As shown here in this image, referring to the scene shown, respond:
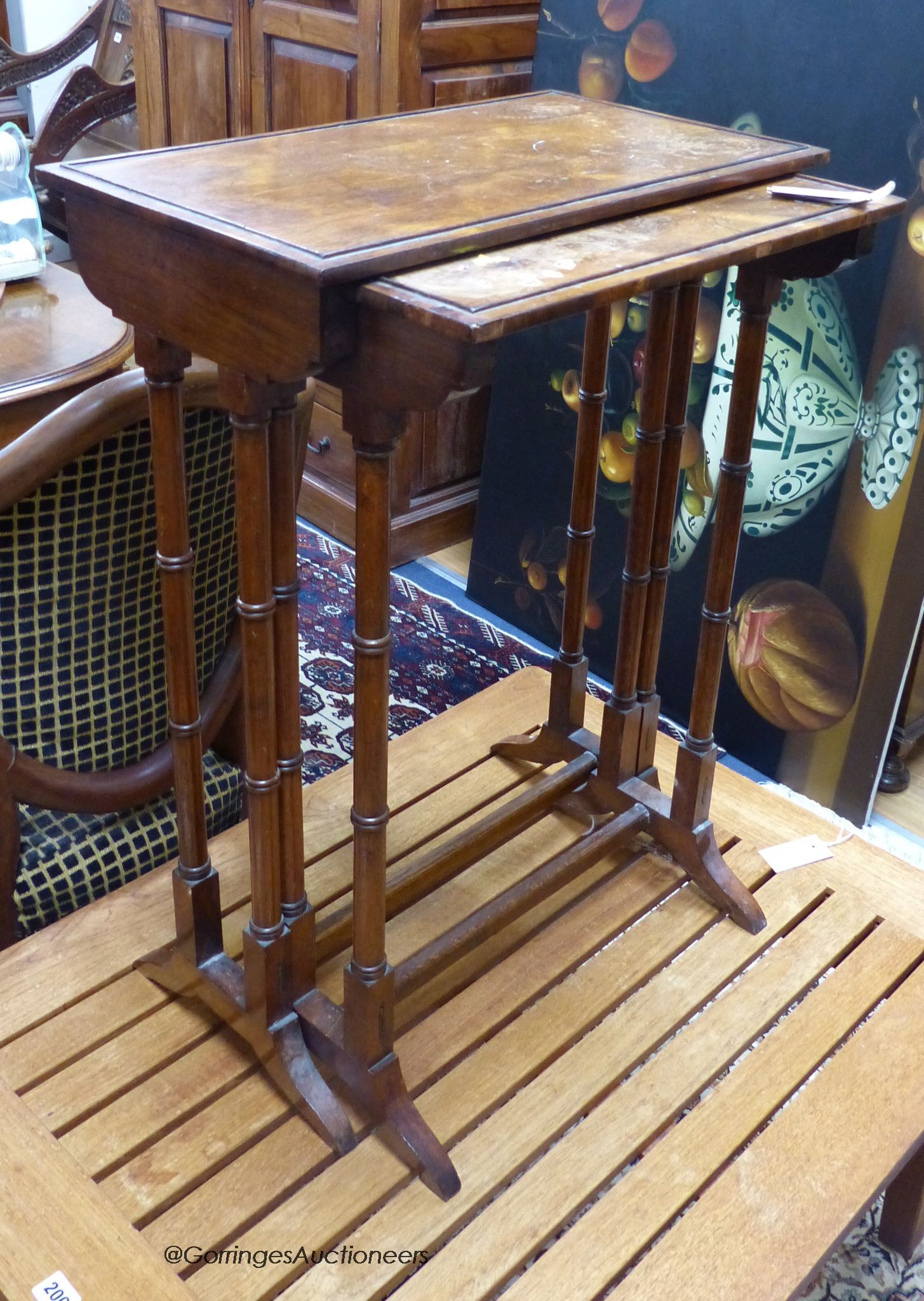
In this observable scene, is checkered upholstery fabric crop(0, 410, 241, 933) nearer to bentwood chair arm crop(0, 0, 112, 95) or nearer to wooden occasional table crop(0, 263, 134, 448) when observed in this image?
wooden occasional table crop(0, 263, 134, 448)

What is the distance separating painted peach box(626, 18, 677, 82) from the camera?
2.38m

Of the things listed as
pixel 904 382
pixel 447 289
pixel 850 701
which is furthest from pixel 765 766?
pixel 447 289

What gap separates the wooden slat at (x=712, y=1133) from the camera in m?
1.23

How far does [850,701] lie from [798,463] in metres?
0.46

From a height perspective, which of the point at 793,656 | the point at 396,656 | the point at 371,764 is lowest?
the point at 396,656

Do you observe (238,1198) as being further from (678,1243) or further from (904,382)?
(904,382)

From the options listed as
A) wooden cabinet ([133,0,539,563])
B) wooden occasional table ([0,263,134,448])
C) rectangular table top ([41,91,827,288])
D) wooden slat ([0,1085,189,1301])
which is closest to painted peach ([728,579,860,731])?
wooden cabinet ([133,0,539,563])

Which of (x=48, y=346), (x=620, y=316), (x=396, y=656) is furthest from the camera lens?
(x=396, y=656)

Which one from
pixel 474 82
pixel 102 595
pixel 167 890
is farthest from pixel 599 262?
pixel 474 82

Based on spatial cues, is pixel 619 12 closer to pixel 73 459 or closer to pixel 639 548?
pixel 639 548

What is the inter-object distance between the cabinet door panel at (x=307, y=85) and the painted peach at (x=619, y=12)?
1.97 ft

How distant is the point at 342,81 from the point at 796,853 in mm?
2027

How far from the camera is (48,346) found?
222 centimetres

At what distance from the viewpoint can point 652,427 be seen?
1.59m
